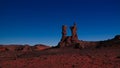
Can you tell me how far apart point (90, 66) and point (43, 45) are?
9117 centimetres

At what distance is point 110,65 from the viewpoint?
1049 inches

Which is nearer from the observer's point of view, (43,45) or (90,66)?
(90,66)

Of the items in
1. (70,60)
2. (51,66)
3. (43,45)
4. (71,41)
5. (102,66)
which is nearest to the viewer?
(102,66)

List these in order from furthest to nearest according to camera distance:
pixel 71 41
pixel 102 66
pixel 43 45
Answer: pixel 43 45, pixel 71 41, pixel 102 66

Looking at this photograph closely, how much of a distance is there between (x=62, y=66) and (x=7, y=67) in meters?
6.99

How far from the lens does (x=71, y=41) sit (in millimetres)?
77500

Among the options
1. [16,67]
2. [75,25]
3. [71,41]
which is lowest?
[16,67]

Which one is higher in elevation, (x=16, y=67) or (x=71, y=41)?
(x=71, y=41)

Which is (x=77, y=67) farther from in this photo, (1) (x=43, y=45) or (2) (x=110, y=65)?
(1) (x=43, y=45)

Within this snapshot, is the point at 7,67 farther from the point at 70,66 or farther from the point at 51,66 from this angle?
the point at 70,66

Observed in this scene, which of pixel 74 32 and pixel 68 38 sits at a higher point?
pixel 74 32

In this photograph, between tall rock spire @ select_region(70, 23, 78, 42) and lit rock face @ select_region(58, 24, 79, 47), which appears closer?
lit rock face @ select_region(58, 24, 79, 47)

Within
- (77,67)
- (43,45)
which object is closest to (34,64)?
(77,67)

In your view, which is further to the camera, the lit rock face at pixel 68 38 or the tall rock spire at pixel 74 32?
the tall rock spire at pixel 74 32
